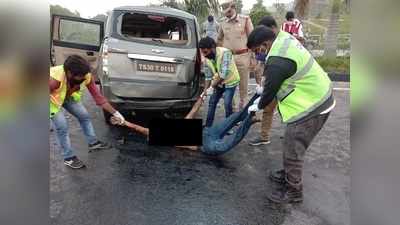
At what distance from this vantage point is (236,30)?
15.4 feet

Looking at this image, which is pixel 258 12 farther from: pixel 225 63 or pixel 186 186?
pixel 186 186

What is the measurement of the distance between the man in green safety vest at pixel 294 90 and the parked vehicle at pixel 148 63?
1.34 metres

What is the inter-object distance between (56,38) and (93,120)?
3.79 feet

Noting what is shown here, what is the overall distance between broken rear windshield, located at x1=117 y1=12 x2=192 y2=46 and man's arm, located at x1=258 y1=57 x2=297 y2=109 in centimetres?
189

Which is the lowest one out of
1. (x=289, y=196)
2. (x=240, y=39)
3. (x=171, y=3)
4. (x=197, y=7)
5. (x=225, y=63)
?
(x=289, y=196)

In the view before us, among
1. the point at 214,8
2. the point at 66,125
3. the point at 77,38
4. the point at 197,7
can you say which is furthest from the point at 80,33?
the point at 66,125

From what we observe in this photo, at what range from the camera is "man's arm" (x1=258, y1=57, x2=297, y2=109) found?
2.62 meters

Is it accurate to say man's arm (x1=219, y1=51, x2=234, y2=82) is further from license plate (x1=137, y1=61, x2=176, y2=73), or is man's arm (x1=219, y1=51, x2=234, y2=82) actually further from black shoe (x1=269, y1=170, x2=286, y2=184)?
black shoe (x1=269, y1=170, x2=286, y2=184)

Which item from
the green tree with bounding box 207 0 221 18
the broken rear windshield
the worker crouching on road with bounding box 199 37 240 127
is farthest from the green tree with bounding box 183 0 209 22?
the worker crouching on road with bounding box 199 37 240 127

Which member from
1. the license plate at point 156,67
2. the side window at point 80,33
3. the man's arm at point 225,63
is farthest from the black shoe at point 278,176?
the side window at point 80,33

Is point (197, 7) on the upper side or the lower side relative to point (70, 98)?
upper

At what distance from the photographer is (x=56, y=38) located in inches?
194

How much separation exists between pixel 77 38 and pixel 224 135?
2.64 meters
